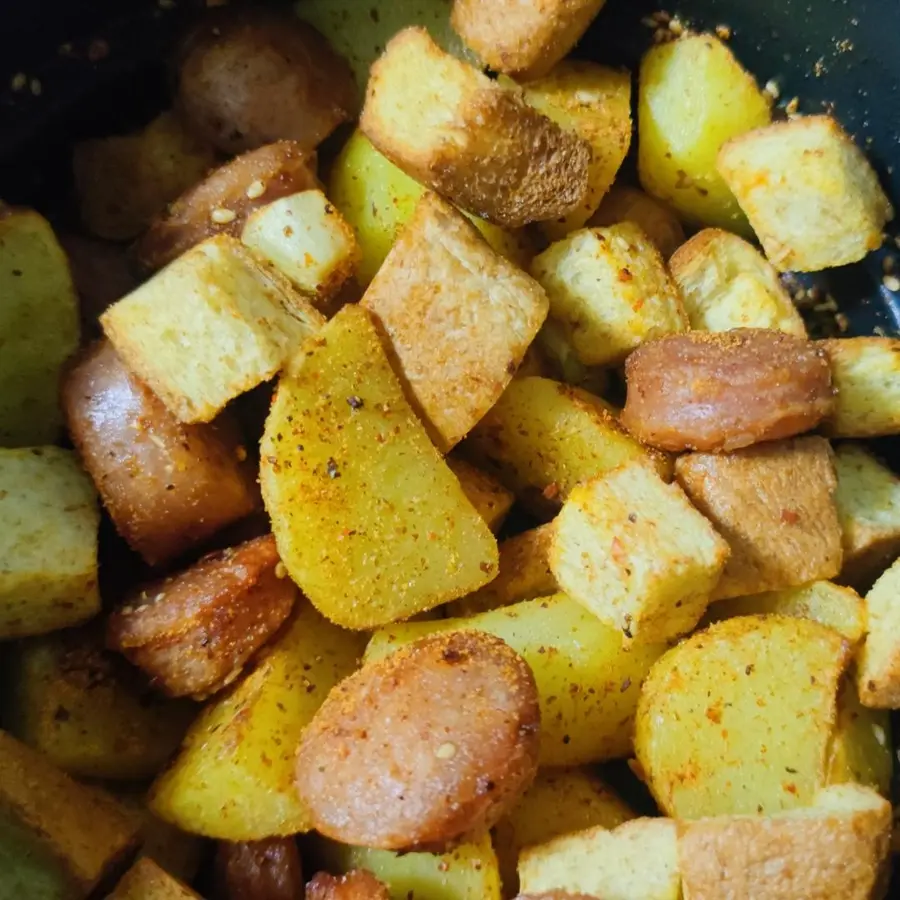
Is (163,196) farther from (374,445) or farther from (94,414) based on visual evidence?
(374,445)

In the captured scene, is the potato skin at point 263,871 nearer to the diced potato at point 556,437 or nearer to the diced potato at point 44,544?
the diced potato at point 44,544

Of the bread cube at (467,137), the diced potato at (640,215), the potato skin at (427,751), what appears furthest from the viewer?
the diced potato at (640,215)

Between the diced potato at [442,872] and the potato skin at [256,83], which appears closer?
the diced potato at [442,872]

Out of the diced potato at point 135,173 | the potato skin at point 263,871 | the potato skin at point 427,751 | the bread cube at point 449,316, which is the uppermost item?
the diced potato at point 135,173

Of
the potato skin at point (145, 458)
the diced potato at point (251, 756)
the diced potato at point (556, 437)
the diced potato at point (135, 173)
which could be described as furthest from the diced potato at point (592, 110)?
the diced potato at point (251, 756)

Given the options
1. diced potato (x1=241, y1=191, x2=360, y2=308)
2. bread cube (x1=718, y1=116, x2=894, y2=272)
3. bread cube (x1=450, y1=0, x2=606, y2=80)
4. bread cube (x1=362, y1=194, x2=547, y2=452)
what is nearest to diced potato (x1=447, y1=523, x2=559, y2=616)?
bread cube (x1=362, y1=194, x2=547, y2=452)

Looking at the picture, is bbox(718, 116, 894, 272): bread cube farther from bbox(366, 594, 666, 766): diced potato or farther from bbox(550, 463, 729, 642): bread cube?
bbox(366, 594, 666, 766): diced potato
